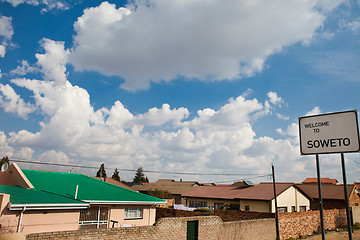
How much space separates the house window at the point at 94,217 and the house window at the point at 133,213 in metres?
1.72

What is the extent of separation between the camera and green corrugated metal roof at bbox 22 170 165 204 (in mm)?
18703

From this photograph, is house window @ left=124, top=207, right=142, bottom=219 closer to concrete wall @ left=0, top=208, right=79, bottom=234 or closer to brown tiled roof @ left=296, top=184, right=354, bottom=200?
concrete wall @ left=0, top=208, right=79, bottom=234

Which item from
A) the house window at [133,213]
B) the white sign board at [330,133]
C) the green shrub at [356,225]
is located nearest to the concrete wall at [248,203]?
the green shrub at [356,225]

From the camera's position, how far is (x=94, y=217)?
18234 millimetres

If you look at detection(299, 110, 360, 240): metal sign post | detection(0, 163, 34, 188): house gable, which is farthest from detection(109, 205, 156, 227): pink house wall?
detection(299, 110, 360, 240): metal sign post

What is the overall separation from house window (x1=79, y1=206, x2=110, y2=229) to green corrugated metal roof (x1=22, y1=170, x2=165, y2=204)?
83cm

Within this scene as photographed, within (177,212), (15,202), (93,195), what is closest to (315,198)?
(177,212)

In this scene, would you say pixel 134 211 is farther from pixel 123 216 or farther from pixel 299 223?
pixel 299 223

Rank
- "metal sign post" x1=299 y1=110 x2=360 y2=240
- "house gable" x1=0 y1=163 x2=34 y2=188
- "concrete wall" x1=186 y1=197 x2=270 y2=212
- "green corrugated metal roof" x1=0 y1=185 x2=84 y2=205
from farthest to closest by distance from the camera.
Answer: "concrete wall" x1=186 y1=197 x2=270 y2=212
"house gable" x1=0 y1=163 x2=34 y2=188
"green corrugated metal roof" x1=0 y1=185 x2=84 y2=205
"metal sign post" x1=299 y1=110 x2=360 y2=240

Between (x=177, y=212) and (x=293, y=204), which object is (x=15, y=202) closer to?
(x=177, y=212)

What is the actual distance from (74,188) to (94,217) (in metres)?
3.40

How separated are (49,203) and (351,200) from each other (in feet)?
145

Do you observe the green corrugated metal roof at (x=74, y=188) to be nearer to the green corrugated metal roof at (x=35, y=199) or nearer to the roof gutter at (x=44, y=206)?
the roof gutter at (x=44, y=206)

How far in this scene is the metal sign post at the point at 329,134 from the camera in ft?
23.9
